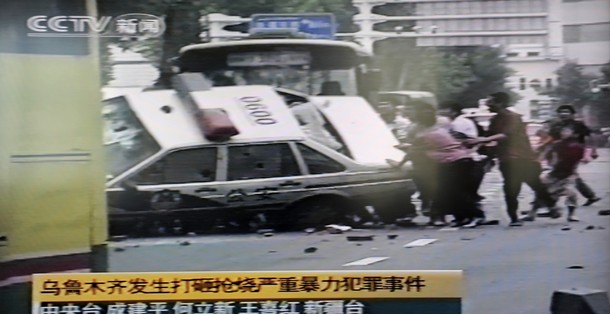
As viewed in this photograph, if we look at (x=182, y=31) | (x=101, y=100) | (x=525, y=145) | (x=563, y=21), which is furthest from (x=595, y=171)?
(x=101, y=100)

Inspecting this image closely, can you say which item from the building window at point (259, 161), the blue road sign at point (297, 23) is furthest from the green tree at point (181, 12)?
the building window at point (259, 161)

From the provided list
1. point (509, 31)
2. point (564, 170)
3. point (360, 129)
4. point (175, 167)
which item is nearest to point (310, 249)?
point (360, 129)

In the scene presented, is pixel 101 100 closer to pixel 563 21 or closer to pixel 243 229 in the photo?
pixel 243 229

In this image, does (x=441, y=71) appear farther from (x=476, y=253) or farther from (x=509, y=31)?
(x=476, y=253)

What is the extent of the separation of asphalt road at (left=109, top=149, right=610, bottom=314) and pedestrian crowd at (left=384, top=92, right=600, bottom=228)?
4cm

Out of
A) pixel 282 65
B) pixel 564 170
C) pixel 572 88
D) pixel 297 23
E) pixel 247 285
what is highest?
pixel 297 23

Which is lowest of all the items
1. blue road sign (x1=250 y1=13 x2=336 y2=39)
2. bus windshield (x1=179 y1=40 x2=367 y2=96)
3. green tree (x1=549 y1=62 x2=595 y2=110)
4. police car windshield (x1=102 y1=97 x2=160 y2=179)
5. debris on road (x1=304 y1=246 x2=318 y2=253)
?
debris on road (x1=304 y1=246 x2=318 y2=253)

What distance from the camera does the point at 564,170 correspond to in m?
3.43

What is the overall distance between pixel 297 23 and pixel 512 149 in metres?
0.91

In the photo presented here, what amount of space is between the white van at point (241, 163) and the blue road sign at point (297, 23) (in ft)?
0.75

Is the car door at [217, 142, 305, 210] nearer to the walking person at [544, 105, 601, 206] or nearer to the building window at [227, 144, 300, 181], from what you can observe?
the building window at [227, 144, 300, 181]

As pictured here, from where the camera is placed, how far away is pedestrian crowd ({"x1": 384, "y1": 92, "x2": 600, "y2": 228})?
341cm

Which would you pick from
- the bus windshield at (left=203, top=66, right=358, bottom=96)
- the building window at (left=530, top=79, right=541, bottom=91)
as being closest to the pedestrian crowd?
the building window at (left=530, top=79, right=541, bottom=91)

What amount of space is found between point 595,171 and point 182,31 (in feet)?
5.20
